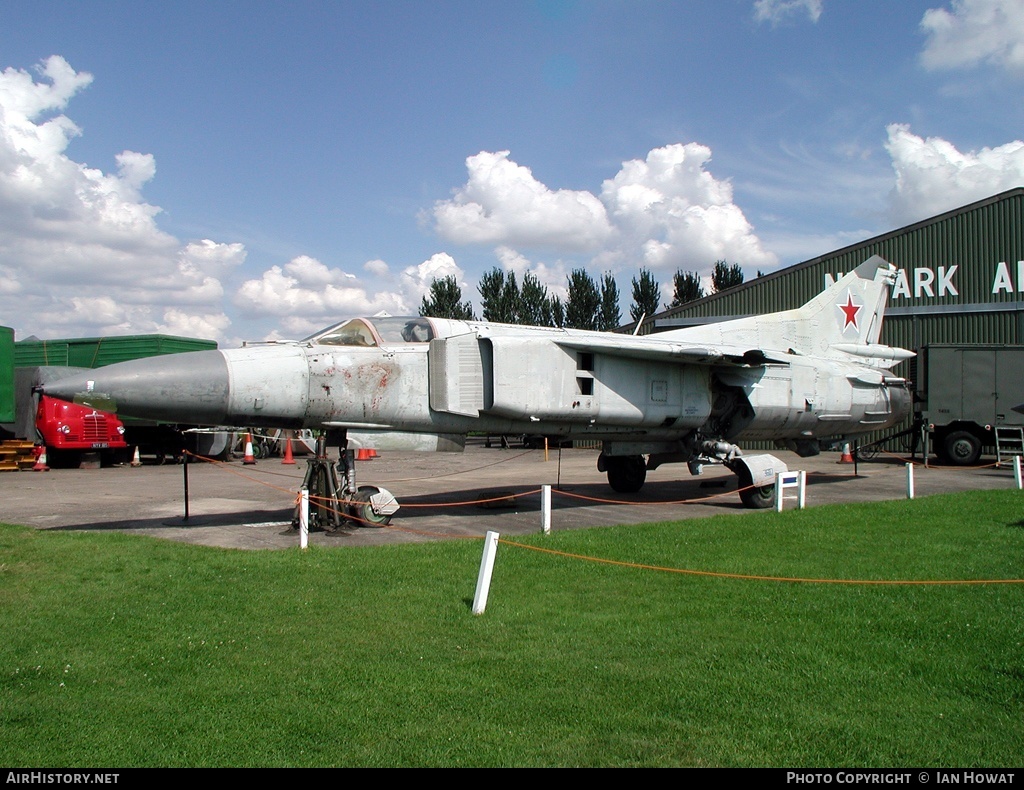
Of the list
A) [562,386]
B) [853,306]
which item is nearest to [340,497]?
[562,386]

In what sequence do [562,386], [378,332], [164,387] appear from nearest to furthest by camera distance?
[164,387]
[378,332]
[562,386]

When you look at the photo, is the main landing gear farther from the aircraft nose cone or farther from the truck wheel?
the truck wheel

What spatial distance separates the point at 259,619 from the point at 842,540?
6.56m

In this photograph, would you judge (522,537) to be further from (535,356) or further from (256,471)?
(256,471)

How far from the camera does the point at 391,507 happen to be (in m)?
Answer: 10.7

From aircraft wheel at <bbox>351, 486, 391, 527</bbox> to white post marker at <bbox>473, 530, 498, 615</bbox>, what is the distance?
4.43m

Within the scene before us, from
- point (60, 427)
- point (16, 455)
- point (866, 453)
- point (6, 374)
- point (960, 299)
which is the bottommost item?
point (866, 453)

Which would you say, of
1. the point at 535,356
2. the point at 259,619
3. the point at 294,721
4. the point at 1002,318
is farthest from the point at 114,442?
the point at 1002,318

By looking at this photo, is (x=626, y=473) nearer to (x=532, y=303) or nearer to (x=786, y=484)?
(x=786, y=484)

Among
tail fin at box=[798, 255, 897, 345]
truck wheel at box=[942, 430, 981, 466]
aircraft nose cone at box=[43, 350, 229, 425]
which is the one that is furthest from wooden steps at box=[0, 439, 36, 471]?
truck wheel at box=[942, 430, 981, 466]

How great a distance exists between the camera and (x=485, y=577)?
19.8 ft

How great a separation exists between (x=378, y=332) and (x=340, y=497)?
2.39 m

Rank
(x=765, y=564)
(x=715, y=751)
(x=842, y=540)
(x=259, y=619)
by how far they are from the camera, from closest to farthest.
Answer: (x=715, y=751), (x=259, y=619), (x=765, y=564), (x=842, y=540)

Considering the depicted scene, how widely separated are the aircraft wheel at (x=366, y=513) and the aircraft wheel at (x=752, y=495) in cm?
618
